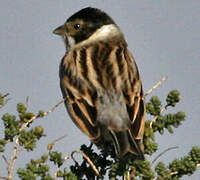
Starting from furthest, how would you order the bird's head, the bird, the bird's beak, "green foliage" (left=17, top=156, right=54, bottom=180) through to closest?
the bird's beak
the bird's head
the bird
"green foliage" (left=17, top=156, right=54, bottom=180)

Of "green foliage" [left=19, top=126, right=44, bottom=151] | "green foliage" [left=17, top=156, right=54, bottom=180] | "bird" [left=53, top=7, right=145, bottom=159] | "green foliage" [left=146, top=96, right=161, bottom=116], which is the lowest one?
"green foliage" [left=17, top=156, right=54, bottom=180]

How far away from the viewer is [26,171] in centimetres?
389

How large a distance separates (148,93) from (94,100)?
800mm

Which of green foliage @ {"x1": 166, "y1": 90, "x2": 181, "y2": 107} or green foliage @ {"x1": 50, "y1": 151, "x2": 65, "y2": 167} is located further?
green foliage @ {"x1": 166, "y1": 90, "x2": 181, "y2": 107}

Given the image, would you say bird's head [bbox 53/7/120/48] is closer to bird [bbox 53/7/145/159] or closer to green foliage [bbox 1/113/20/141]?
bird [bbox 53/7/145/159]

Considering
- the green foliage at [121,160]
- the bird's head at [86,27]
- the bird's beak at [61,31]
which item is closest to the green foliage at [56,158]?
the green foliage at [121,160]

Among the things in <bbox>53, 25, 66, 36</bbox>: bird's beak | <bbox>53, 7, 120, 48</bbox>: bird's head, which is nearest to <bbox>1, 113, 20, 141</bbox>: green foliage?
<bbox>53, 7, 120, 48</bbox>: bird's head

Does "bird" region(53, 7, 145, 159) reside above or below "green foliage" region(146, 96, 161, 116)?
above

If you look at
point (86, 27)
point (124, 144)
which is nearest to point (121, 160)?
point (124, 144)

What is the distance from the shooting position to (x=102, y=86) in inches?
237

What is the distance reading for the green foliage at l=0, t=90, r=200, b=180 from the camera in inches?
163

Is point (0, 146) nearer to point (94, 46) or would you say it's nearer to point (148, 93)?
point (148, 93)

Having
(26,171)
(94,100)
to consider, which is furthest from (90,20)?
(26,171)

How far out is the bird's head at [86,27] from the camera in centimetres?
782
